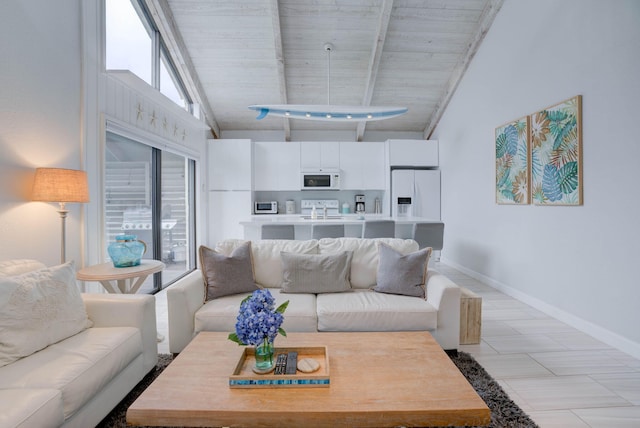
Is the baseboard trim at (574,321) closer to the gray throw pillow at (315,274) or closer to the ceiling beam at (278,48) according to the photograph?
the gray throw pillow at (315,274)

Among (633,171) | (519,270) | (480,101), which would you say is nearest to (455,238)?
(519,270)

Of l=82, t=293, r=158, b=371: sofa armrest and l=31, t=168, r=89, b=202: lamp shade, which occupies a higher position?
l=31, t=168, r=89, b=202: lamp shade

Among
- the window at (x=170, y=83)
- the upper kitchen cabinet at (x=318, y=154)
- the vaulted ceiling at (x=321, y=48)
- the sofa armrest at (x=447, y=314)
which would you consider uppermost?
the vaulted ceiling at (x=321, y=48)

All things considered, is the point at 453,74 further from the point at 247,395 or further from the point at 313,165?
the point at 247,395

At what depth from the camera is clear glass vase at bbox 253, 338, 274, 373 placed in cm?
143

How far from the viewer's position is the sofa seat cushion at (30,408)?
1152 mm

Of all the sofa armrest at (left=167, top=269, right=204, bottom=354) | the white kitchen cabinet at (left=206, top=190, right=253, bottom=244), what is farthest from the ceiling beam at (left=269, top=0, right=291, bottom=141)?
the sofa armrest at (left=167, top=269, right=204, bottom=354)

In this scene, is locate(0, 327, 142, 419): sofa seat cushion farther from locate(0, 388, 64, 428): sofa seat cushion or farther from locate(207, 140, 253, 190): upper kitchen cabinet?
locate(207, 140, 253, 190): upper kitchen cabinet

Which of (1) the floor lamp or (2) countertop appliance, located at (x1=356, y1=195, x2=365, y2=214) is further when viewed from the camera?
(2) countertop appliance, located at (x1=356, y1=195, x2=365, y2=214)

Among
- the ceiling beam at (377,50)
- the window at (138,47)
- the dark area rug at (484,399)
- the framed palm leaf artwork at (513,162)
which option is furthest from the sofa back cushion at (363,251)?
Result: the ceiling beam at (377,50)

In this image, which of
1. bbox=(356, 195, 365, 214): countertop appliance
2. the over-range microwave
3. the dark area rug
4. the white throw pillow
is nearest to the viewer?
the white throw pillow

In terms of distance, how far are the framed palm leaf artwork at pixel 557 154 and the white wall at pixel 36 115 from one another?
418cm

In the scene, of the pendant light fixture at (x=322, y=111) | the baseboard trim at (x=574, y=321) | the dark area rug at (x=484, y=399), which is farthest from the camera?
the pendant light fixture at (x=322, y=111)

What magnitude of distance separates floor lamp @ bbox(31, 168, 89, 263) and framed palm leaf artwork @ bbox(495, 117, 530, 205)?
13.2 feet
